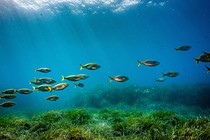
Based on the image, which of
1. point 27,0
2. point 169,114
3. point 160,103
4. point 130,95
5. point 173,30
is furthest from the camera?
point 173,30

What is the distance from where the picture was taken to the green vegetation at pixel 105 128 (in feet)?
20.9

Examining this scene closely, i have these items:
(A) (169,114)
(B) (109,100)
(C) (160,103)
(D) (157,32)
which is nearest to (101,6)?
(B) (109,100)

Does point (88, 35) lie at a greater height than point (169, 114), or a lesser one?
greater

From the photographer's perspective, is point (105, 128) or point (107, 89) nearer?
point (105, 128)

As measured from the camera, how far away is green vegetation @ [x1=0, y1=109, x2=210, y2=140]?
638 cm

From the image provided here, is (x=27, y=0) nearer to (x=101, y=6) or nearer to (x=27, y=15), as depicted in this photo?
(x=27, y=15)

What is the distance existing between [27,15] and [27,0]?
6263 millimetres

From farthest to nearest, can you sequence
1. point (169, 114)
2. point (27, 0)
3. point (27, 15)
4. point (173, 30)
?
1. point (173, 30)
2. point (27, 15)
3. point (27, 0)
4. point (169, 114)

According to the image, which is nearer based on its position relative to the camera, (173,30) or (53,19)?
(53,19)

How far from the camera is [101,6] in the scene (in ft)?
105

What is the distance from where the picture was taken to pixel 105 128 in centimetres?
784

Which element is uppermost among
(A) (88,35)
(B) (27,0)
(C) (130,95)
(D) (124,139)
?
(A) (88,35)

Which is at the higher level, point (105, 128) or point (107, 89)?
point (107, 89)

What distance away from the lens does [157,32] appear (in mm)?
50719
